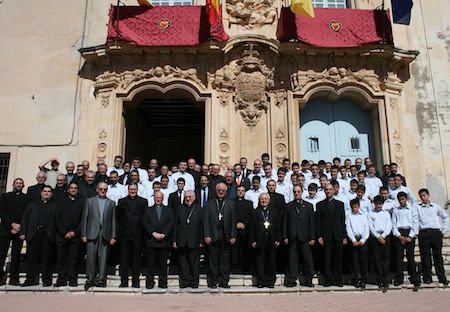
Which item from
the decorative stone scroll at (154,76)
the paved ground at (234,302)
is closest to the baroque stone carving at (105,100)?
the decorative stone scroll at (154,76)

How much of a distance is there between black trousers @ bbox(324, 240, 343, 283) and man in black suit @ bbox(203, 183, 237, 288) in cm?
162

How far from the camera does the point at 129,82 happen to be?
10883 millimetres

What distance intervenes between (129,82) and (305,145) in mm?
5122

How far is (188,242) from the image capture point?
263 inches

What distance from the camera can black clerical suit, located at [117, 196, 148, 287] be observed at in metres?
6.64

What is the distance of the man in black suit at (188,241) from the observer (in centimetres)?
659

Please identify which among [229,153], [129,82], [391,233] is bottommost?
[391,233]

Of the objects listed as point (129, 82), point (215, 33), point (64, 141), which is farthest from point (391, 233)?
point (64, 141)

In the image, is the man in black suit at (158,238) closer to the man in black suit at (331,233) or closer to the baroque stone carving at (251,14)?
the man in black suit at (331,233)

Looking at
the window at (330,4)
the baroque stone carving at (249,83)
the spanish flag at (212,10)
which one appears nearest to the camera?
the spanish flag at (212,10)

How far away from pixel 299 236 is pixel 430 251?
8.05 ft

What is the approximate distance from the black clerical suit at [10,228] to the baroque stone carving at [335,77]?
710 cm

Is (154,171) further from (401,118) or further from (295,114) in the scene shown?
(401,118)

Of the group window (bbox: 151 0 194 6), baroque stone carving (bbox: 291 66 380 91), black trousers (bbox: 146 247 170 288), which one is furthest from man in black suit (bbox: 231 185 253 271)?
window (bbox: 151 0 194 6)
